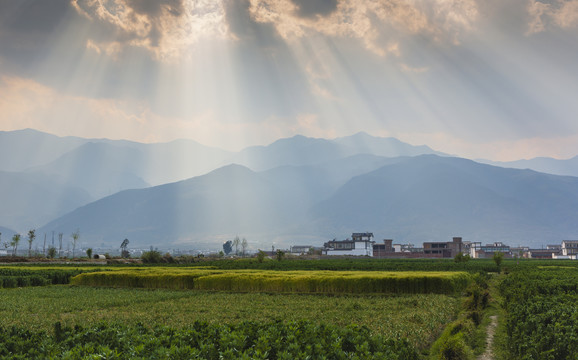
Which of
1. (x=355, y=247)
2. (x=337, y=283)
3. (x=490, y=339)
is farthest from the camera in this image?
(x=355, y=247)

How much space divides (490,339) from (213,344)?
536 inches

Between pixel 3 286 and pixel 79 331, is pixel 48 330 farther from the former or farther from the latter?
pixel 3 286

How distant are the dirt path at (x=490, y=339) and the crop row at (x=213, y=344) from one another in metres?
5.98

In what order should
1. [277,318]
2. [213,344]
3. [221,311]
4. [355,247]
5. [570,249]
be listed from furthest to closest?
[570,249] → [355,247] → [221,311] → [277,318] → [213,344]

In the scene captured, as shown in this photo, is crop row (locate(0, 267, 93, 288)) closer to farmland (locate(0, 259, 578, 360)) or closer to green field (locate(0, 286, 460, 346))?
farmland (locate(0, 259, 578, 360))

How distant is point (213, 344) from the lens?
36.9ft

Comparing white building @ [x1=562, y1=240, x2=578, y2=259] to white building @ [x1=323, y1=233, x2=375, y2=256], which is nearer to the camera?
white building @ [x1=323, y1=233, x2=375, y2=256]

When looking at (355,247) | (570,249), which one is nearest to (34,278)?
(355,247)

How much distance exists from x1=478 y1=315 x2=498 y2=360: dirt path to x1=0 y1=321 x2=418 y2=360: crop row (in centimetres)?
598

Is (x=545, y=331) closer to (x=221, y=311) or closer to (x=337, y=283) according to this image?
(x=221, y=311)

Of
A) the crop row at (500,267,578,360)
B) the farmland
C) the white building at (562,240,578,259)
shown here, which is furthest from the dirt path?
the white building at (562,240,578,259)

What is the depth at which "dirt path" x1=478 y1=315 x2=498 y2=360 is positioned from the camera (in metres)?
16.6

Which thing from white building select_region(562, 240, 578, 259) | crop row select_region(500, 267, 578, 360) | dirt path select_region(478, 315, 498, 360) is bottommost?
white building select_region(562, 240, 578, 259)

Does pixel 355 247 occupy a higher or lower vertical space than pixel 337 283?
lower
